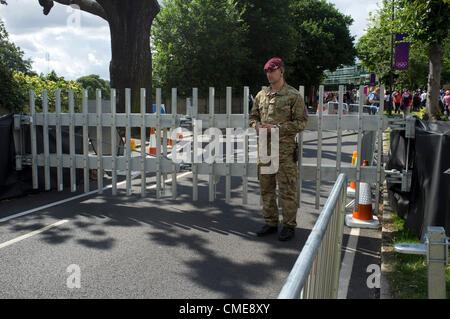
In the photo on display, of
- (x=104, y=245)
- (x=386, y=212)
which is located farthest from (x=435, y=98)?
(x=104, y=245)

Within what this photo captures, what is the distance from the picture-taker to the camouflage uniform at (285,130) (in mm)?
5559

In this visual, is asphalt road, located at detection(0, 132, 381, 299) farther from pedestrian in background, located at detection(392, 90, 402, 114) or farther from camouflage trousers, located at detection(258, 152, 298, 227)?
pedestrian in background, located at detection(392, 90, 402, 114)

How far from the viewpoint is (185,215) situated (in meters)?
6.95

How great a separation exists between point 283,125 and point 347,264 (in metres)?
1.75

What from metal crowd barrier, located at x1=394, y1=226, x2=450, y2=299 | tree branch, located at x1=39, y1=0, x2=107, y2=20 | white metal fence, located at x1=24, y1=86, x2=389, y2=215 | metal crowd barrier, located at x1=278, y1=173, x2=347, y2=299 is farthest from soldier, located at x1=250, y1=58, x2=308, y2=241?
tree branch, located at x1=39, y1=0, x2=107, y2=20

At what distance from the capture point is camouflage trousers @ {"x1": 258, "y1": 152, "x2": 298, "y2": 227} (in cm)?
565

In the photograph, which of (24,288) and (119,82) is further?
(119,82)

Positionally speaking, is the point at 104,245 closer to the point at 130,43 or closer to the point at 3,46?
the point at 130,43

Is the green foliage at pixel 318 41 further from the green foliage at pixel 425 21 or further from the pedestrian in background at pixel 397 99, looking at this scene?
the green foliage at pixel 425 21

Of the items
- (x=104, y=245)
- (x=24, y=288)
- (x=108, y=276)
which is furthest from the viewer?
(x=104, y=245)

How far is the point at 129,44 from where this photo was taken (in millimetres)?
14133

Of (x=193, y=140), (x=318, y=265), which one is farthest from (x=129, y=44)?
(x=318, y=265)

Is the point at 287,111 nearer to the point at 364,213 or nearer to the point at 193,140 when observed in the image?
the point at 193,140

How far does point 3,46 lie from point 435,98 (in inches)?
782
